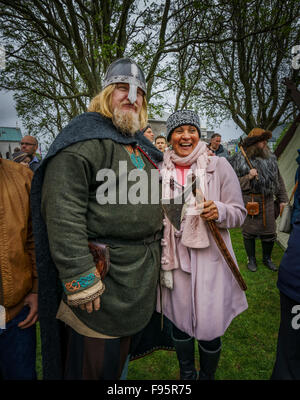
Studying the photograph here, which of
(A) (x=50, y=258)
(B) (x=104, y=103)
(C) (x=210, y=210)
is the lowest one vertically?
(A) (x=50, y=258)

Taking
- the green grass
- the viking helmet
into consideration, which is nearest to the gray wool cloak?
the viking helmet

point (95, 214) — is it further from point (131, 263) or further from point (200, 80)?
point (200, 80)

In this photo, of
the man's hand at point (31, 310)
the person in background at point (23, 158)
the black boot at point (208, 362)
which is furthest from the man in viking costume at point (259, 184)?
the person in background at point (23, 158)

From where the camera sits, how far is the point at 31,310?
4.56 feet

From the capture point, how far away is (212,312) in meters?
1.55

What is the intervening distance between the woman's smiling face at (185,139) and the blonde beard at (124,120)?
0.43m

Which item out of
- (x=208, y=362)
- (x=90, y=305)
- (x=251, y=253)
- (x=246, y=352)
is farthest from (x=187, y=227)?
(x=251, y=253)

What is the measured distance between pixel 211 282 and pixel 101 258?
0.80 meters

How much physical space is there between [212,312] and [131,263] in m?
0.69

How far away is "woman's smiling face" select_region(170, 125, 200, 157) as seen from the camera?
1738mm

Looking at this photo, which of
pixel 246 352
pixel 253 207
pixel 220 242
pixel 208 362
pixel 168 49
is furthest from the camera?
pixel 168 49

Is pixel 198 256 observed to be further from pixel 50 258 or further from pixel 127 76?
pixel 127 76

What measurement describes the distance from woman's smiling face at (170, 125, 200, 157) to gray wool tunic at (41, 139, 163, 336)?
0.48 m
